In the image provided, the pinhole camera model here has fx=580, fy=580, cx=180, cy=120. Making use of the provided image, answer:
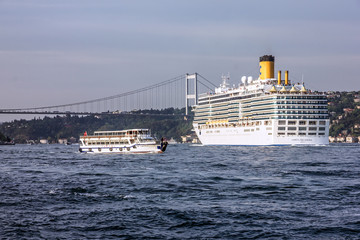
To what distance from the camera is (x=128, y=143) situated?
263 feet

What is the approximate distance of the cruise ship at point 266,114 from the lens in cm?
10406

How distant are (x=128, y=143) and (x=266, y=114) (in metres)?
38.2

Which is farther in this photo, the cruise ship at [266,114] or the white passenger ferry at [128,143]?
the cruise ship at [266,114]

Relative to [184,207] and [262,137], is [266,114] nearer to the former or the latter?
[262,137]

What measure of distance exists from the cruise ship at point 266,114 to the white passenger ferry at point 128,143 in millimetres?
30407

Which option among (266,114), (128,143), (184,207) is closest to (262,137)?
→ (266,114)

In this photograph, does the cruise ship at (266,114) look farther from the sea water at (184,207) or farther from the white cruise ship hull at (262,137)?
the sea water at (184,207)

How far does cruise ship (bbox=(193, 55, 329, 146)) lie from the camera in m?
104

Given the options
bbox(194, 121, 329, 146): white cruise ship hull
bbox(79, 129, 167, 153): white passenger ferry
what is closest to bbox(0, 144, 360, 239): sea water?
bbox(79, 129, 167, 153): white passenger ferry

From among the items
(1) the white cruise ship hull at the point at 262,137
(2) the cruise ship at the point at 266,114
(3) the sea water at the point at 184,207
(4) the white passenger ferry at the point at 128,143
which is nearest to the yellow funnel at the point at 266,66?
(2) the cruise ship at the point at 266,114

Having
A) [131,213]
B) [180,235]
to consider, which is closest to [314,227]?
[180,235]

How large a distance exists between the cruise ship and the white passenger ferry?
30.4 m

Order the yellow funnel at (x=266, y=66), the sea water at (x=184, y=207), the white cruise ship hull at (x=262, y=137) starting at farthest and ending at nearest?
the yellow funnel at (x=266, y=66) → the white cruise ship hull at (x=262, y=137) → the sea water at (x=184, y=207)

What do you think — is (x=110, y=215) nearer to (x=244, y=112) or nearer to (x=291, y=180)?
(x=291, y=180)
